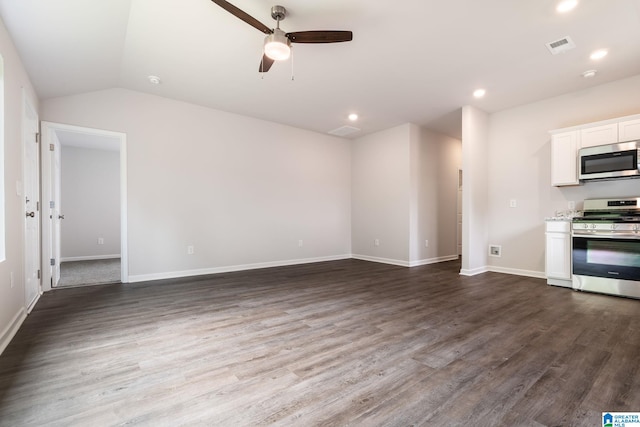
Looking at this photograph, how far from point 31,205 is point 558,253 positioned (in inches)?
254

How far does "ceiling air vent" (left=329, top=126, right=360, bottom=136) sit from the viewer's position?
5.78 meters

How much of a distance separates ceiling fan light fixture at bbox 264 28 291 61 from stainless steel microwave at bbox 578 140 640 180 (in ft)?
13.0

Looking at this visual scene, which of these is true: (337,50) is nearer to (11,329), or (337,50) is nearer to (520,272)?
(11,329)

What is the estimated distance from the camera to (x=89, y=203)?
6.60 m

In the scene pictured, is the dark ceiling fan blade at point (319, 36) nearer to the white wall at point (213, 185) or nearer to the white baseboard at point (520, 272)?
the white wall at point (213, 185)

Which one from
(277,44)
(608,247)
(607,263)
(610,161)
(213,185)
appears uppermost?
(277,44)

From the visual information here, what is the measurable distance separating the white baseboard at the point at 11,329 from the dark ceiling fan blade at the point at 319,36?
3.13 metres

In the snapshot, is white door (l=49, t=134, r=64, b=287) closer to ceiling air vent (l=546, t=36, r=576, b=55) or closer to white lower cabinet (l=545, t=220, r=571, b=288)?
ceiling air vent (l=546, t=36, r=576, b=55)

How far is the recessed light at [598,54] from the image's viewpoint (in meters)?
3.05

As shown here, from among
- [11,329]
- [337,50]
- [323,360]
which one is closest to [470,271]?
[323,360]

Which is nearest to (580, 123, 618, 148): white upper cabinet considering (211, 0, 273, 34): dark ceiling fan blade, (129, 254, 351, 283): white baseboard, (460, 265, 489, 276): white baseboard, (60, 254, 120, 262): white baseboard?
(460, 265, 489, 276): white baseboard

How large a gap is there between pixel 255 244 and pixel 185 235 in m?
1.19

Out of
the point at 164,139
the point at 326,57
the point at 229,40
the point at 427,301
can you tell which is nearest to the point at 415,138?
the point at 326,57

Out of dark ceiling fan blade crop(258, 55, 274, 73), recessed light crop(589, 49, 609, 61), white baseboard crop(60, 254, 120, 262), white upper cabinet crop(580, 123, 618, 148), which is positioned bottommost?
white baseboard crop(60, 254, 120, 262)
